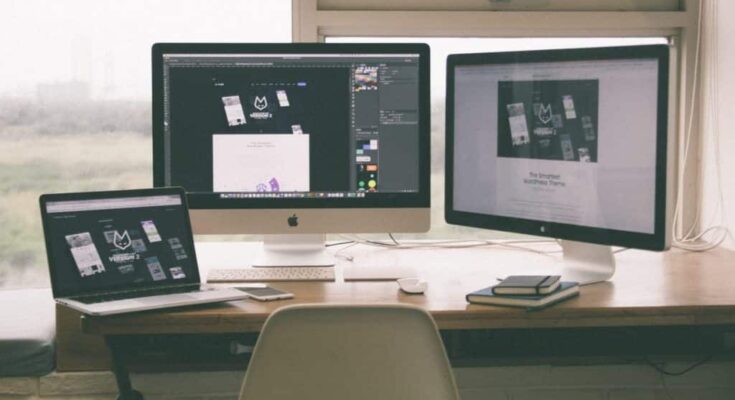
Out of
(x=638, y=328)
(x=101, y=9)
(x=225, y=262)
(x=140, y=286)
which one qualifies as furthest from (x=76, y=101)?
(x=638, y=328)

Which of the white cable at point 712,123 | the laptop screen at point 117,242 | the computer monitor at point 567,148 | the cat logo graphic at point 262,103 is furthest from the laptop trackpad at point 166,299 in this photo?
the white cable at point 712,123

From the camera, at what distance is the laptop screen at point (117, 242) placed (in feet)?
6.48

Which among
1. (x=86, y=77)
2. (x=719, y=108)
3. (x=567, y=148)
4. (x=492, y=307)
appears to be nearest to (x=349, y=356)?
(x=492, y=307)

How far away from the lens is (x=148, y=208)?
6.92ft

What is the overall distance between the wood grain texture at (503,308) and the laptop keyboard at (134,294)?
0.09m

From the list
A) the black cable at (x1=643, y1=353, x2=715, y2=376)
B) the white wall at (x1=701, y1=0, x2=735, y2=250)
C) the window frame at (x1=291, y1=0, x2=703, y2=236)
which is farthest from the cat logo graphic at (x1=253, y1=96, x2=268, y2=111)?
the white wall at (x1=701, y1=0, x2=735, y2=250)

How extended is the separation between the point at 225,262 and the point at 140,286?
0.42 m

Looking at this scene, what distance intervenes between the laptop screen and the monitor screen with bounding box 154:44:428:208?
21 cm

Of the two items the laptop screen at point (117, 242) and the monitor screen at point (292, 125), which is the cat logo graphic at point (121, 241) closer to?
the laptop screen at point (117, 242)

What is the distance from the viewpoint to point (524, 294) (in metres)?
1.89

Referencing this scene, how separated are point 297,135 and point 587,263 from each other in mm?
758

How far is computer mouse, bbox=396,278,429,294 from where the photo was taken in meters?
2.01

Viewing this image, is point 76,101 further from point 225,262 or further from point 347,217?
point 347,217

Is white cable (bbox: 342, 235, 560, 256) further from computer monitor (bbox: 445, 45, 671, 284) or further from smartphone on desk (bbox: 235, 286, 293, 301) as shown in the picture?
smartphone on desk (bbox: 235, 286, 293, 301)
